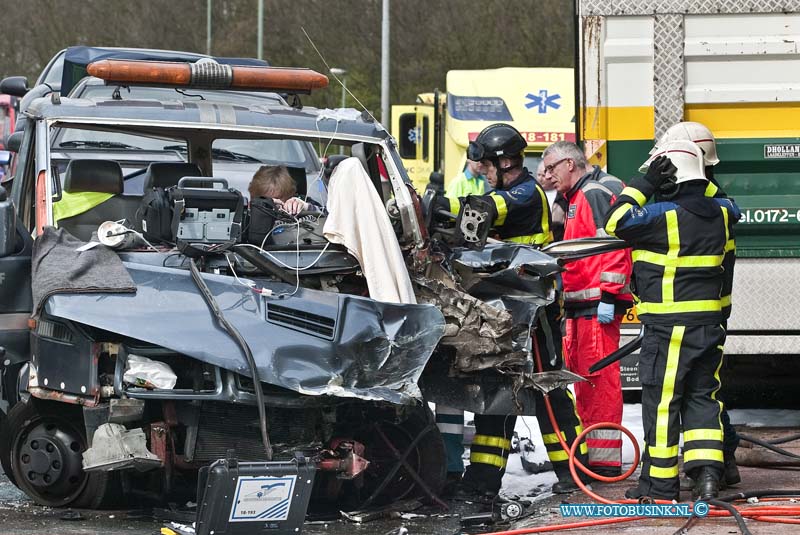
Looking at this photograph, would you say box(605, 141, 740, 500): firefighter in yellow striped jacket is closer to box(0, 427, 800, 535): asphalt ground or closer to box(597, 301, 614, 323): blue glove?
box(0, 427, 800, 535): asphalt ground

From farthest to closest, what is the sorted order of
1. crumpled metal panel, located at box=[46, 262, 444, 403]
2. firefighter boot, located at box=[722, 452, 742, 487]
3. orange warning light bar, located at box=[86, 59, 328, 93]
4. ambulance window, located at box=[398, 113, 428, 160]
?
ambulance window, located at box=[398, 113, 428, 160] → firefighter boot, located at box=[722, 452, 742, 487] → orange warning light bar, located at box=[86, 59, 328, 93] → crumpled metal panel, located at box=[46, 262, 444, 403]

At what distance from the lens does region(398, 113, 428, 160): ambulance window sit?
17250mm

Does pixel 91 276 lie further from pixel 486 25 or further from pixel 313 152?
pixel 486 25

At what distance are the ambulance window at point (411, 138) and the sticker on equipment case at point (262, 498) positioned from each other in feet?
41.0

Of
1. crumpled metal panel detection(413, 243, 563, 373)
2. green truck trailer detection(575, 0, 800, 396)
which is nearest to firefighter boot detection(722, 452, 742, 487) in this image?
crumpled metal panel detection(413, 243, 563, 373)

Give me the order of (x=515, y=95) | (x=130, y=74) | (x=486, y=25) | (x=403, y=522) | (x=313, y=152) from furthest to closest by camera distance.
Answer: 1. (x=486, y=25)
2. (x=515, y=95)
3. (x=313, y=152)
4. (x=130, y=74)
5. (x=403, y=522)

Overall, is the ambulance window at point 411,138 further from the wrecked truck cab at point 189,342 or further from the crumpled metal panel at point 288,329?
the crumpled metal panel at point 288,329

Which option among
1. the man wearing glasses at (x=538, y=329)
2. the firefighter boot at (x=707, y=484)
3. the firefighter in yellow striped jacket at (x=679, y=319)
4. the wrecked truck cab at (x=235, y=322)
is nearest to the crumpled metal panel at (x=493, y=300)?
the wrecked truck cab at (x=235, y=322)

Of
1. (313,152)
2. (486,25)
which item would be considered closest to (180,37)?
(486,25)

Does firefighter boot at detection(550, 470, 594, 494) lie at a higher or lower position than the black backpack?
lower

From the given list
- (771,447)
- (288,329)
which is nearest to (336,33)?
(771,447)

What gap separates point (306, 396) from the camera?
5.27 m

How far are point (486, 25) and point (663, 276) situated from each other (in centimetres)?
2609

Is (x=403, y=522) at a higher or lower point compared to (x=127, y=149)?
lower
